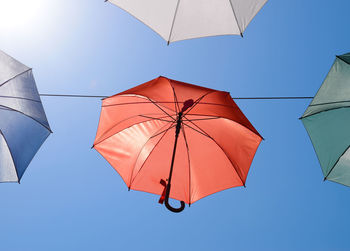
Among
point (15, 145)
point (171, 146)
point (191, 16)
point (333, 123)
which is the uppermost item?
point (191, 16)

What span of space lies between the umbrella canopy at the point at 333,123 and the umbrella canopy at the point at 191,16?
1503 mm

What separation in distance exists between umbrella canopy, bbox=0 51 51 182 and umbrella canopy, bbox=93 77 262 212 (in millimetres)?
1186

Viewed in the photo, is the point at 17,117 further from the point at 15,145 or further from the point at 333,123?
the point at 333,123

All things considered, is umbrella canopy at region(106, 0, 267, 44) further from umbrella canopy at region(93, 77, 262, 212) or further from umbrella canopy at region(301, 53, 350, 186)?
umbrella canopy at region(301, 53, 350, 186)

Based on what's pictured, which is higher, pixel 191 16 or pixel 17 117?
pixel 191 16

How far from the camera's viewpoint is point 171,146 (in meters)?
4.55

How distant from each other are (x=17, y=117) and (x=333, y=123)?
4.90 metres

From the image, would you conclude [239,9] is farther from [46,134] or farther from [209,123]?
[46,134]

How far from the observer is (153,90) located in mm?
3818

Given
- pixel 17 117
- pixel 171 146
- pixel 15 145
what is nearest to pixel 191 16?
pixel 171 146

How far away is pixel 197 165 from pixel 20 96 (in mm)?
2922

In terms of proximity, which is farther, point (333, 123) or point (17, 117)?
point (17, 117)

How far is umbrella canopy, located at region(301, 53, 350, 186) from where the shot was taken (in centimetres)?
420

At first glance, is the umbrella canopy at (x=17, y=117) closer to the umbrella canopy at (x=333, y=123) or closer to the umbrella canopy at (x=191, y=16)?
the umbrella canopy at (x=191, y=16)
